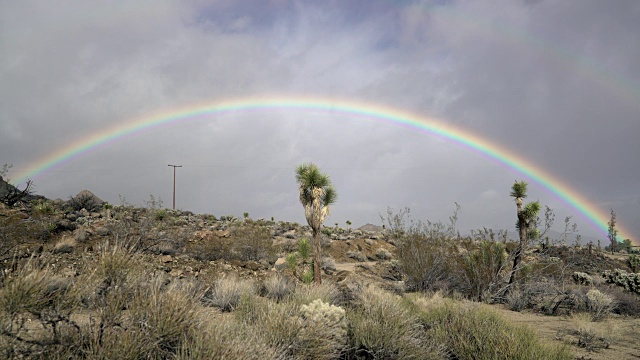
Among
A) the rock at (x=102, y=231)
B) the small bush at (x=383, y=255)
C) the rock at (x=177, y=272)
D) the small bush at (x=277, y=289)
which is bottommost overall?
the small bush at (x=383, y=255)

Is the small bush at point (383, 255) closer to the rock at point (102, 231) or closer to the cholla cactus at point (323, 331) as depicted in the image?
the rock at point (102, 231)

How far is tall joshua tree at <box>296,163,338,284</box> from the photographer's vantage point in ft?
52.9

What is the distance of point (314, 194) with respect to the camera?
16250mm

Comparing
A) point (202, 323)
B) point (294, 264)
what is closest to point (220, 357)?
point (202, 323)

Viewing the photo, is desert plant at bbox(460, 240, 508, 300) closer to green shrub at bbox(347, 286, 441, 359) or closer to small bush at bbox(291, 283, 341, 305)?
small bush at bbox(291, 283, 341, 305)

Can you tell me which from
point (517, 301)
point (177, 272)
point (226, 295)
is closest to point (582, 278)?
point (517, 301)

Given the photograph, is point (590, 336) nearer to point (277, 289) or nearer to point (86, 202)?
point (277, 289)

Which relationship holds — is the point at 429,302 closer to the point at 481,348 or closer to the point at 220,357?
the point at 481,348

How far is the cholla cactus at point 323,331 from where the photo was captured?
615 centimetres

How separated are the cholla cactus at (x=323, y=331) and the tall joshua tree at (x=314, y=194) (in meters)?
8.32

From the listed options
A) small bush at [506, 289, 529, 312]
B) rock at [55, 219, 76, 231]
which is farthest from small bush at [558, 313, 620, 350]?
rock at [55, 219, 76, 231]

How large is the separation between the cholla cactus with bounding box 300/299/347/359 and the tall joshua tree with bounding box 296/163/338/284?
328 inches

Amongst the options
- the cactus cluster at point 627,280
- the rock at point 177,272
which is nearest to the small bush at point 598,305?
the cactus cluster at point 627,280

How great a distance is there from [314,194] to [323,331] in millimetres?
9962
